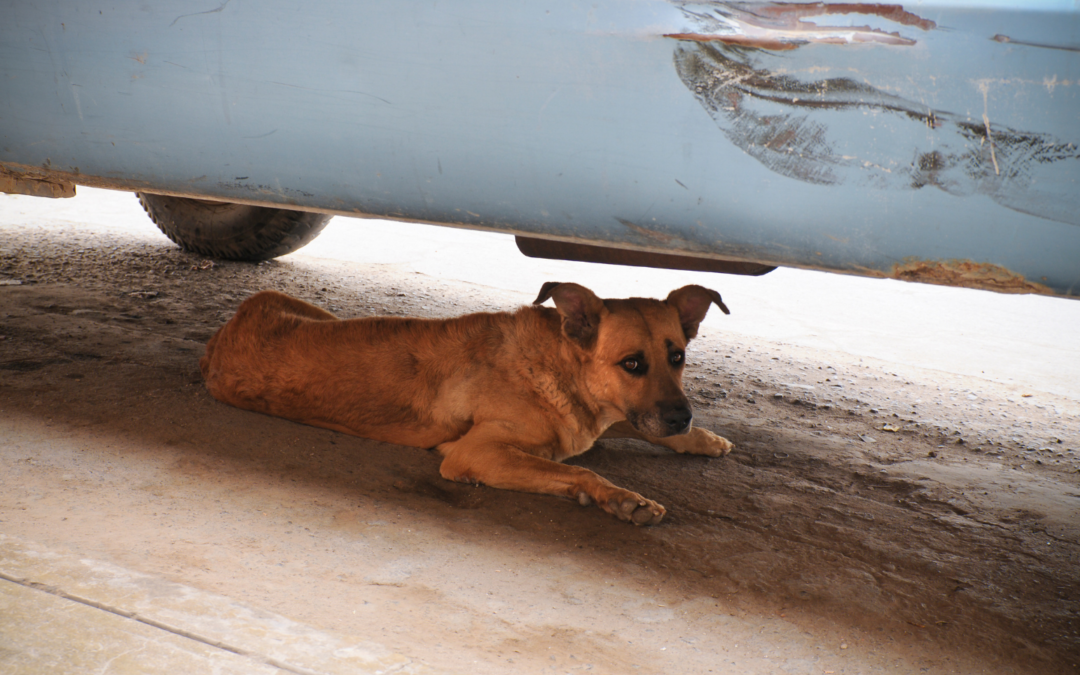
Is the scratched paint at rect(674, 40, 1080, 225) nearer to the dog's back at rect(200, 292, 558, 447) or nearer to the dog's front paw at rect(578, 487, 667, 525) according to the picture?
the dog's front paw at rect(578, 487, 667, 525)

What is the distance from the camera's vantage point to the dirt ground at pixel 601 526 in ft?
6.37

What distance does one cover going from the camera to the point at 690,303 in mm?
3211

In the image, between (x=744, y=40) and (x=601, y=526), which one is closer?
(x=744, y=40)

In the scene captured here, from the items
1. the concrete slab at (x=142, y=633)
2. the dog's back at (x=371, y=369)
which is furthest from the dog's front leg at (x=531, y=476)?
the concrete slab at (x=142, y=633)

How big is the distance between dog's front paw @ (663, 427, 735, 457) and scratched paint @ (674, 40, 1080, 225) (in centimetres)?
167

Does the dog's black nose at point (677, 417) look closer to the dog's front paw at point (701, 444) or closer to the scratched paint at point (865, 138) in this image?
the dog's front paw at point (701, 444)

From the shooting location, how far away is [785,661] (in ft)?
6.12

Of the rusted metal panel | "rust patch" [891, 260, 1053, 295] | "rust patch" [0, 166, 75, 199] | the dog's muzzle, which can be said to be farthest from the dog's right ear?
"rust patch" [0, 166, 75, 199]

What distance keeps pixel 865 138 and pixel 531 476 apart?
5.35ft

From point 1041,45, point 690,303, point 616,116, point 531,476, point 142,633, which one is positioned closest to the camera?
point 1041,45

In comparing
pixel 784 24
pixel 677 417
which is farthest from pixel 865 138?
pixel 677 417

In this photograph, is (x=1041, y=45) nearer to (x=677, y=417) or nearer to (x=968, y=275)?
(x=968, y=275)

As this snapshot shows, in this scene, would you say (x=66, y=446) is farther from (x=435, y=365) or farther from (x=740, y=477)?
(x=740, y=477)

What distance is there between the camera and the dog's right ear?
9.93ft
